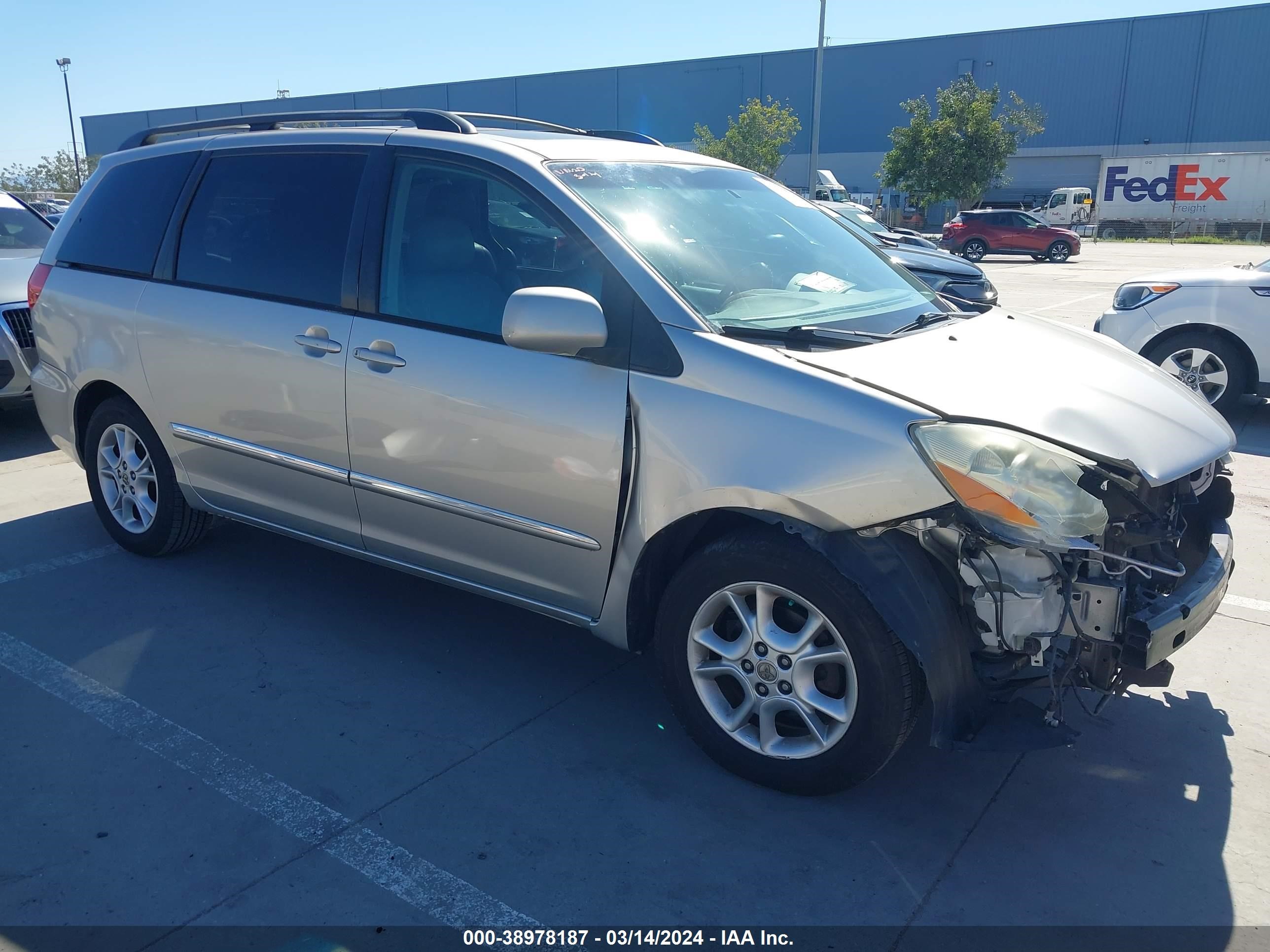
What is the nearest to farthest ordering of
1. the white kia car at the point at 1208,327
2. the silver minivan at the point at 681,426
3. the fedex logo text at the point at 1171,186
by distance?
1. the silver minivan at the point at 681,426
2. the white kia car at the point at 1208,327
3. the fedex logo text at the point at 1171,186

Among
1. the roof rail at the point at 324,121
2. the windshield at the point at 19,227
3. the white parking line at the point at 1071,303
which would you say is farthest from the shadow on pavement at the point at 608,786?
the white parking line at the point at 1071,303

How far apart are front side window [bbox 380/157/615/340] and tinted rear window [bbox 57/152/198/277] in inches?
56.7

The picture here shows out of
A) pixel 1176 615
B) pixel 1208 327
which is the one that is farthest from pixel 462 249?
pixel 1208 327

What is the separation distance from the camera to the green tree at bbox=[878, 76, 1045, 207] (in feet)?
134

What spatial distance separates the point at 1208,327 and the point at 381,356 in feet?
22.4

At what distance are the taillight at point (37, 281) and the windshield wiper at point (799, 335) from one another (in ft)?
12.0

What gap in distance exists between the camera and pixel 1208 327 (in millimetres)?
7758

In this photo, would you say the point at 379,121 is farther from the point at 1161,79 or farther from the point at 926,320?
the point at 1161,79

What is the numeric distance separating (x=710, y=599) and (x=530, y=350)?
974mm

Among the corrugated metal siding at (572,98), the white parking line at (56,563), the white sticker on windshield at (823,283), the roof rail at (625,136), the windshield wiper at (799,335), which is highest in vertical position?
the corrugated metal siding at (572,98)

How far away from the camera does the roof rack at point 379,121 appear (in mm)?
3842

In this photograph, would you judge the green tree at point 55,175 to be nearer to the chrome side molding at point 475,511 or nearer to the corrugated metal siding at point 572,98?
the corrugated metal siding at point 572,98

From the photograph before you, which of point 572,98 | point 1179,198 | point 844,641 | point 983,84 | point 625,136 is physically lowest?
point 1179,198

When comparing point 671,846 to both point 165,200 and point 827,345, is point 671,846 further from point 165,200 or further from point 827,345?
point 165,200
